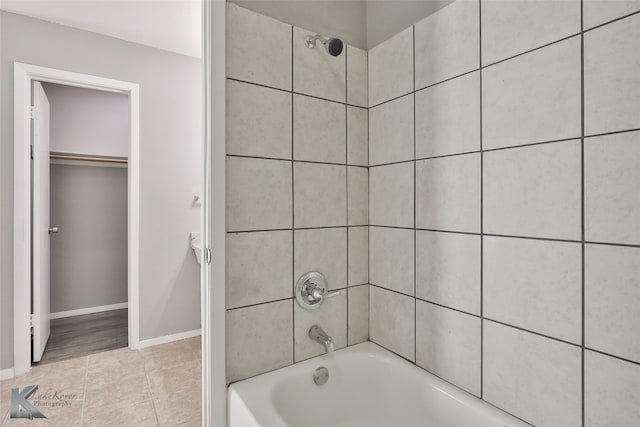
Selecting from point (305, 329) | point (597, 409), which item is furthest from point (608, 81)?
point (305, 329)

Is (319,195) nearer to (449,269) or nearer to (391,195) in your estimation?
(391,195)

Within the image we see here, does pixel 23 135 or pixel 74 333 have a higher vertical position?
pixel 23 135

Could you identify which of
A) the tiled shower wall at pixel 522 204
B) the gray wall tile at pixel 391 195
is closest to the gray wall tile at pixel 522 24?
the tiled shower wall at pixel 522 204

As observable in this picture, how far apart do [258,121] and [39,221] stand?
2216 millimetres

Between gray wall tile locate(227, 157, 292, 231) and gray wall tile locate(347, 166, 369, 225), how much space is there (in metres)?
0.29

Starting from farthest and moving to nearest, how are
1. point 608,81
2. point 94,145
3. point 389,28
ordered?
point 94,145 < point 389,28 < point 608,81

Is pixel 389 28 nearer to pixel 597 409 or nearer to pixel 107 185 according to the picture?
pixel 597 409

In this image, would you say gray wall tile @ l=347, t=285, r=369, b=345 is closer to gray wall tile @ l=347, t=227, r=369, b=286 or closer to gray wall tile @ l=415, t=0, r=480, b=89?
gray wall tile @ l=347, t=227, r=369, b=286

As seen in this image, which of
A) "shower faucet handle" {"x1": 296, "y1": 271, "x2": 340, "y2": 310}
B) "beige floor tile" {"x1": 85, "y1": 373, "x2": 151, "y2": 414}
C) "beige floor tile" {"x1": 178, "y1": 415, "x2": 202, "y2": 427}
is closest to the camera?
"shower faucet handle" {"x1": 296, "y1": 271, "x2": 340, "y2": 310}

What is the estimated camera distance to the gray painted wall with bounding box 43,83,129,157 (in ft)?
10.7

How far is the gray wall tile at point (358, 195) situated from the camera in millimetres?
1389

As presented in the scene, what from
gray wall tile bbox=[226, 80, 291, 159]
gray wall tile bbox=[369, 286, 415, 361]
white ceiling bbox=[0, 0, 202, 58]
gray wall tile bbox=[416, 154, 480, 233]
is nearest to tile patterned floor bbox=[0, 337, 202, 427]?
gray wall tile bbox=[369, 286, 415, 361]

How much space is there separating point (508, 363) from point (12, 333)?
9.66 ft

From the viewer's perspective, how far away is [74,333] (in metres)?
2.94
